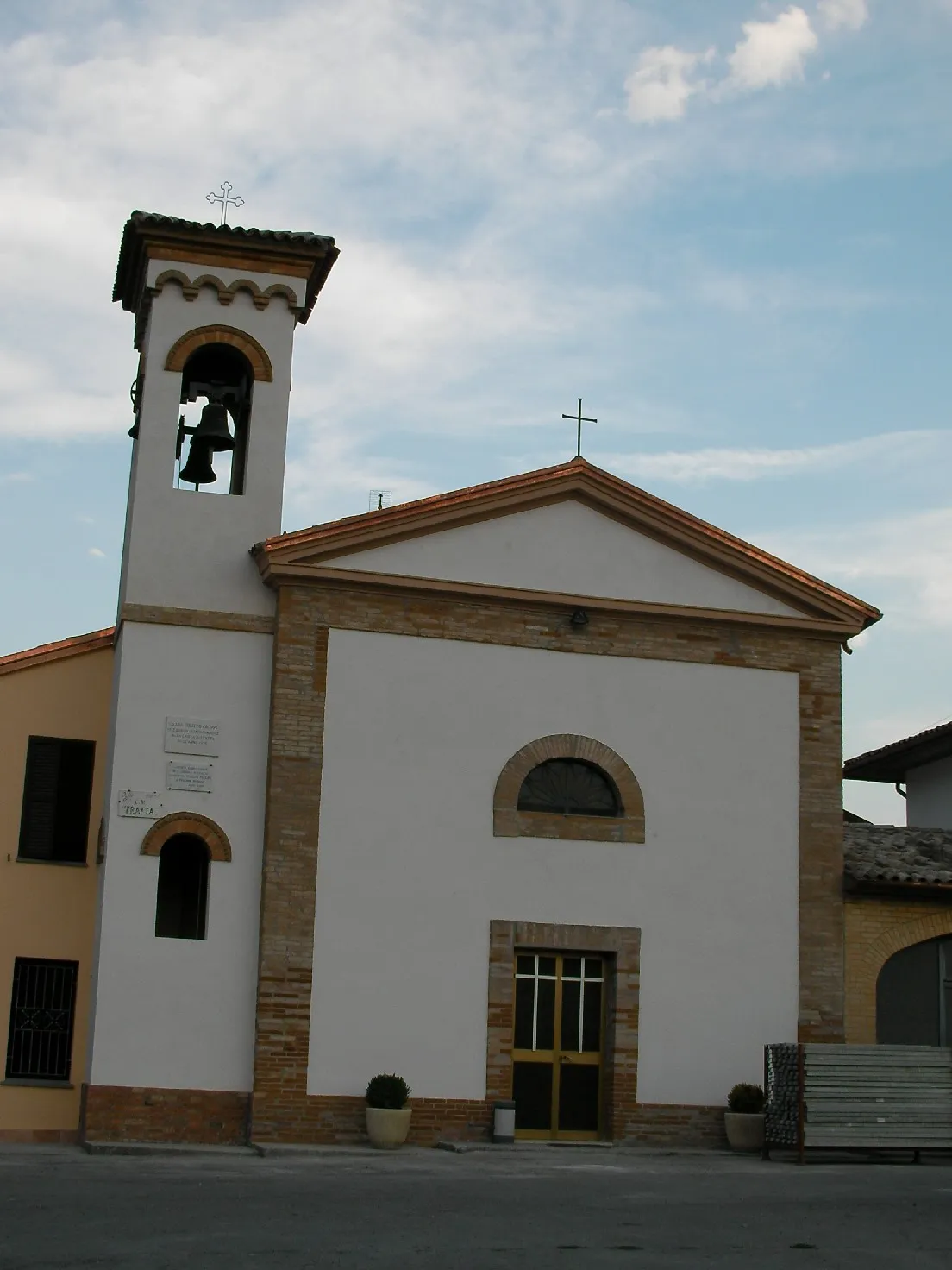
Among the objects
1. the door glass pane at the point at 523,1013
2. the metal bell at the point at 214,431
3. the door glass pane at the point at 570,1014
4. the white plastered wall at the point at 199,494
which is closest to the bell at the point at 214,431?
the metal bell at the point at 214,431

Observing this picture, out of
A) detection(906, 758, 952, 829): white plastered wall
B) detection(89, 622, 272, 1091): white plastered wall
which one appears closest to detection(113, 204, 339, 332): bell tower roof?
detection(89, 622, 272, 1091): white plastered wall

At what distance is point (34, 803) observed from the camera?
19.4m

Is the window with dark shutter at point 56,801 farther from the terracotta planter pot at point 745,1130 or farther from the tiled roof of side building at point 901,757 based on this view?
the tiled roof of side building at point 901,757

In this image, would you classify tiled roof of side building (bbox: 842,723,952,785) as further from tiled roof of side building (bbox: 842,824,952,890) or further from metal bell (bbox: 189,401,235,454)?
metal bell (bbox: 189,401,235,454)

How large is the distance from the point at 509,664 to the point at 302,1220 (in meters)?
8.70

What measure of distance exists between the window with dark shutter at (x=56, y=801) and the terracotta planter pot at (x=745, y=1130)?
7.82 meters

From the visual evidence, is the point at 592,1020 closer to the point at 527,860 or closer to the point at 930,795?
the point at 527,860

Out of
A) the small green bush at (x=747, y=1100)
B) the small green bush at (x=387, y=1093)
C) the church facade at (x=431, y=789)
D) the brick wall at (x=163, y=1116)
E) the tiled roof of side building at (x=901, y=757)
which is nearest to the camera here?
the brick wall at (x=163, y=1116)

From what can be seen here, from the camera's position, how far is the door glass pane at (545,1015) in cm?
1905

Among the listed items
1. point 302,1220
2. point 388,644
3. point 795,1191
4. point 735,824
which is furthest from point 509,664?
point 302,1220

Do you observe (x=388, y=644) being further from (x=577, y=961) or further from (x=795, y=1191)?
(x=795, y=1191)

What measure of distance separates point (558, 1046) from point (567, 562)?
547 cm

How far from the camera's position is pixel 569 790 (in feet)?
64.1

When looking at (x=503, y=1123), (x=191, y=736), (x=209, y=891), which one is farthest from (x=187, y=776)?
(x=503, y=1123)
